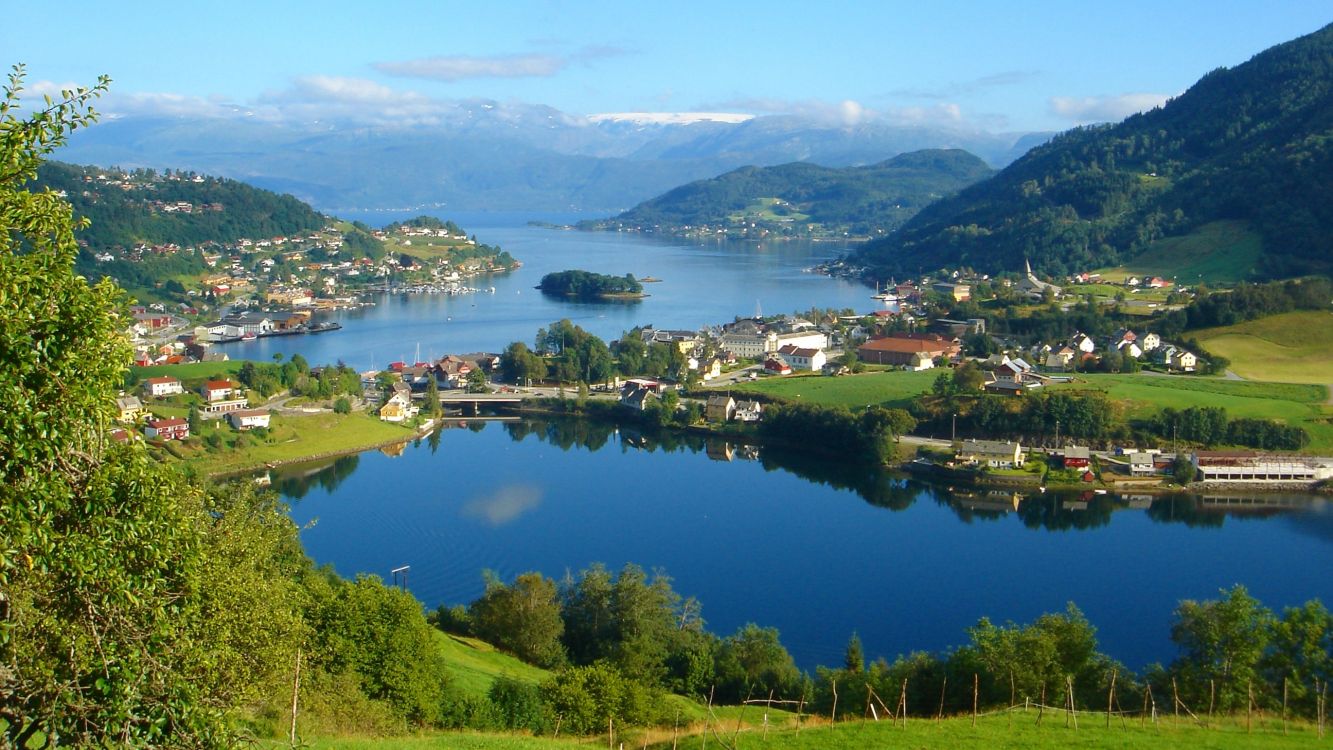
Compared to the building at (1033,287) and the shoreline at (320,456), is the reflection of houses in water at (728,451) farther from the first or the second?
the building at (1033,287)

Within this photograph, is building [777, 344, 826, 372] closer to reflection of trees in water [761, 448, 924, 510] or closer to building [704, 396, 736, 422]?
building [704, 396, 736, 422]

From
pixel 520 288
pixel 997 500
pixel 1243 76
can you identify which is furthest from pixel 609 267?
pixel 997 500

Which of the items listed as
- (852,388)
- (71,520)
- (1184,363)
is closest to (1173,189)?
(1184,363)

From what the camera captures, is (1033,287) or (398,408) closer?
(398,408)

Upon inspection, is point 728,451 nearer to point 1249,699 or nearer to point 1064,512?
point 1064,512

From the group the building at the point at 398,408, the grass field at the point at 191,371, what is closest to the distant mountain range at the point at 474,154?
the grass field at the point at 191,371

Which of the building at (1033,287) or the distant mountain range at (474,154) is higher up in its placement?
the distant mountain range at (474,154)
